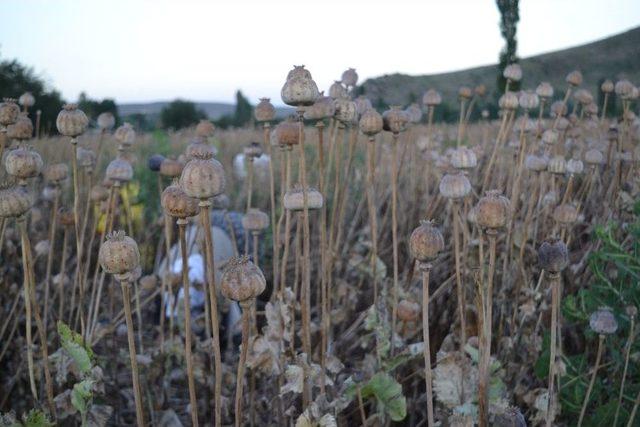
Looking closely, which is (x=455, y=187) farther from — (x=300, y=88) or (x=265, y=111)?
(x=265, y=111)

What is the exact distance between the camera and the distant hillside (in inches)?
102

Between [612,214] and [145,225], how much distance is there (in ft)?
8.34

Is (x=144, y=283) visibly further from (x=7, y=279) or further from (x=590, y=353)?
(x=590, y=353)

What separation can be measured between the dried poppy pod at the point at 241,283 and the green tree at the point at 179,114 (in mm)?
21531

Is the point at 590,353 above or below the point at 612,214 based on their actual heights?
below

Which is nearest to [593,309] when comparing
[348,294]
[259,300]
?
[348,294]

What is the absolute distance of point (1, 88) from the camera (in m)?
15.1

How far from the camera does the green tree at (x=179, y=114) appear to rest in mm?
21938

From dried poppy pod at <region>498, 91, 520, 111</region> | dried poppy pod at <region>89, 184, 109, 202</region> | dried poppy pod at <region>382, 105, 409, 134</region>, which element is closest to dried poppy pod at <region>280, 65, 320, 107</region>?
dried poppy pod at <region>382, 105, 409, 134</region>

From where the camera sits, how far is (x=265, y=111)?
151 centimetres

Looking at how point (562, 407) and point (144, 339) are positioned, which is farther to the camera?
point (144, 339)

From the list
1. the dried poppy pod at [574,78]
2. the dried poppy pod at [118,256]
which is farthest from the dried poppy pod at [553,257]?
the dried poppy pod at [574,78]

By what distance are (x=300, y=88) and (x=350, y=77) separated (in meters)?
0.75

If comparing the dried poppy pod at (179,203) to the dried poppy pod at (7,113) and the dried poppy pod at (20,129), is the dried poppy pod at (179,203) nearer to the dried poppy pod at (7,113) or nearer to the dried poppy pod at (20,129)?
the dried poppy pod at (7,113)
